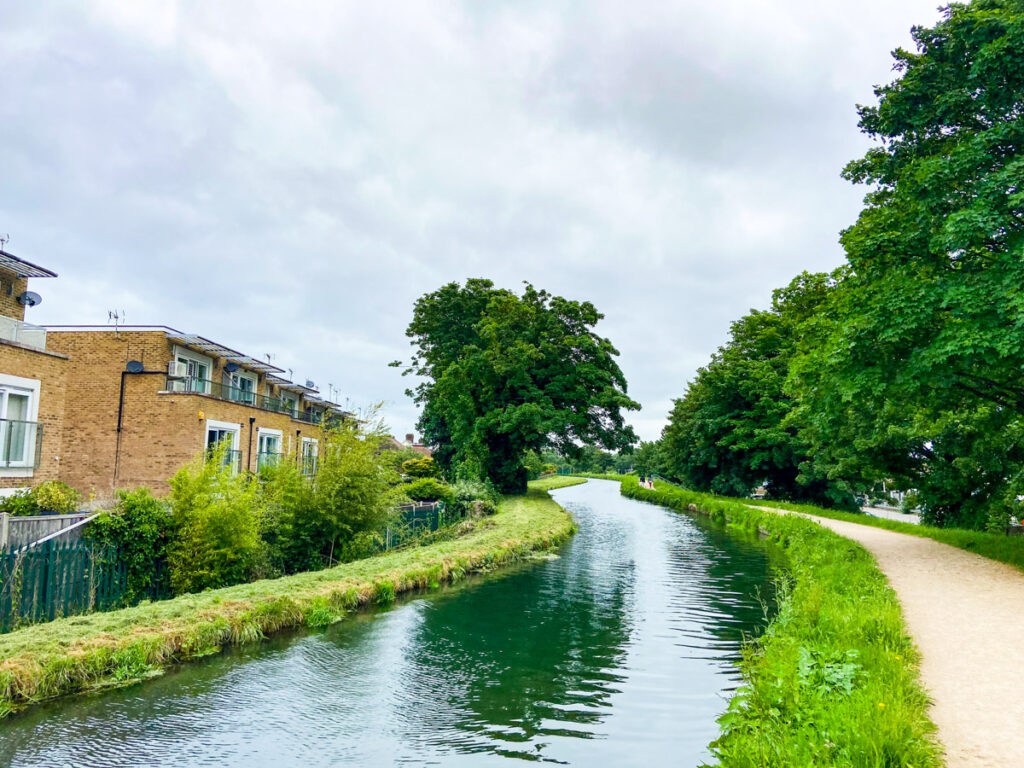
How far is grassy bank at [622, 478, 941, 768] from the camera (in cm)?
485

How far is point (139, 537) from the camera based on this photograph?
12.6 meters

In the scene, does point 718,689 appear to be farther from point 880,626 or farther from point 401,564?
point 401,564

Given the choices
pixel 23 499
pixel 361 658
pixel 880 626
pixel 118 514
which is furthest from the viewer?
pixel 23 499

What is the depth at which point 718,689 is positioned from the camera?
8.93 metres

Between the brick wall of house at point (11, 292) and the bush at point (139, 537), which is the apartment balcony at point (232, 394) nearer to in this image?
the brick wall of house at point (11, 292)

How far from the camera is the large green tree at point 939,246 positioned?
1267cm

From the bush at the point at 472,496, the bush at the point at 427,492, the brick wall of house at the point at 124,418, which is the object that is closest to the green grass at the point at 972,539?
the bush at the point at 472,496

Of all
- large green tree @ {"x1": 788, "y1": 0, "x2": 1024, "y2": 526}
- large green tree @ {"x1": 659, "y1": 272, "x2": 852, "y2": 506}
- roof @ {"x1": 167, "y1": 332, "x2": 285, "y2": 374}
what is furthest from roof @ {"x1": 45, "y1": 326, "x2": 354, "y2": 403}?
large green tree @ {"x1": 659, "y1": 272, "x2": 852, "y2": 506}

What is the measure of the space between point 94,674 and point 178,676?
39.3 inches

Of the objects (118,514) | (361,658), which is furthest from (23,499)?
(361,658)

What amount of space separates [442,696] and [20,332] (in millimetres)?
17362

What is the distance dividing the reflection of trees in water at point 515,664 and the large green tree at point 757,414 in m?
27.0

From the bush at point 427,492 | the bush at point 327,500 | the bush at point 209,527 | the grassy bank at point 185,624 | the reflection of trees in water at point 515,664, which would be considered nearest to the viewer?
the reflection of trees in water at point 515,664

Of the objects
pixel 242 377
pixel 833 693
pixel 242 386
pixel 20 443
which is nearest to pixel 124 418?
pixel 20 443
